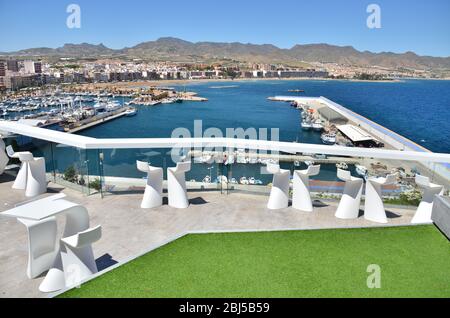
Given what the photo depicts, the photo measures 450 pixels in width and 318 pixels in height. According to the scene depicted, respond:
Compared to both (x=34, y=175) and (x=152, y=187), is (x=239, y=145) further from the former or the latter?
(x=34, y=175)

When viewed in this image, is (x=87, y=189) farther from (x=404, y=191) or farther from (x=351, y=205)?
(x=404, y=191)

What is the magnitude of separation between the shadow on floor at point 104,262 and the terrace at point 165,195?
0.01 metres

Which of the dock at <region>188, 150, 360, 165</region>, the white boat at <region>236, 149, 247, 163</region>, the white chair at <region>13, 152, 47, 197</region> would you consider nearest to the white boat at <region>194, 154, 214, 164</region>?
the dock at <region>188, 150, 360, 165</region>

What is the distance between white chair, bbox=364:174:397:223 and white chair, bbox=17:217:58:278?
4.03 m

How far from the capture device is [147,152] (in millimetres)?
5773

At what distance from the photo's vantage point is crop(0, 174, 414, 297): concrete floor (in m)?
3.96

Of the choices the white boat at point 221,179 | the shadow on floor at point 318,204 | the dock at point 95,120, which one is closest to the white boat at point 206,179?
the white boat at point 221,179

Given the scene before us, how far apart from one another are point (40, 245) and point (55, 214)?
409 millimetres

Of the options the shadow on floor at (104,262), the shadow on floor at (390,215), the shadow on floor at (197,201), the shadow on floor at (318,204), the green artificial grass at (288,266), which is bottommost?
the shadow on floor at (104,262)

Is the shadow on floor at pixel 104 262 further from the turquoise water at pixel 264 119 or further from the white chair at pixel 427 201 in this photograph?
the turquoise water at pixel 264 119

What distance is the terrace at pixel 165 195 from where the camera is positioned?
173 inches

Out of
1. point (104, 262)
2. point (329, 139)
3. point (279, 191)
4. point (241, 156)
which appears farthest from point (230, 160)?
point (329, 139)

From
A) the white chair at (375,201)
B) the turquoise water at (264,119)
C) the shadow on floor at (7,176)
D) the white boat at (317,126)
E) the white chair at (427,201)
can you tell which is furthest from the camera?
the white boat at (317,126)

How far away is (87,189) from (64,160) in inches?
28.5
